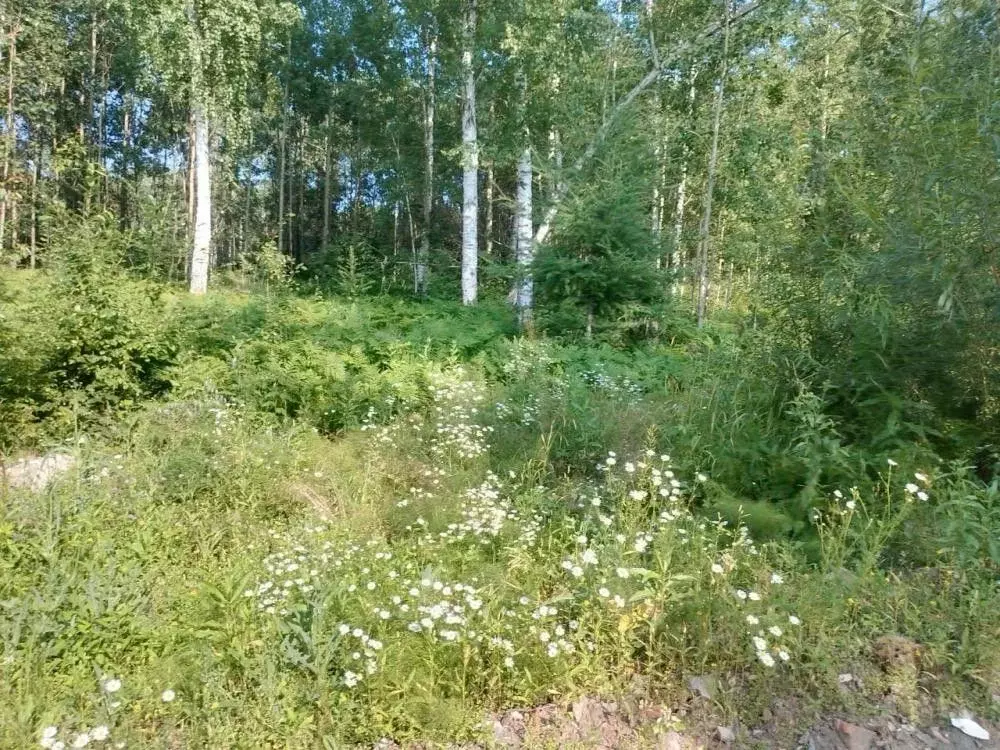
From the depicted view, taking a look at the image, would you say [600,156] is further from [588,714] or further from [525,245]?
[588,714]

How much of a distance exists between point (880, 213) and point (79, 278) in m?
7.04

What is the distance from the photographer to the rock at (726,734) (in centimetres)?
255

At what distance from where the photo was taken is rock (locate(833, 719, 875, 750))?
2.50 metres

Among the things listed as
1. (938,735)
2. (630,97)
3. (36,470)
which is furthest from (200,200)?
(938,735)

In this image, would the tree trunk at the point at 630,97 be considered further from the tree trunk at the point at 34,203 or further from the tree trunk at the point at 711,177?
the tree trunk at the point at 34,203

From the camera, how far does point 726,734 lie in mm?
2570

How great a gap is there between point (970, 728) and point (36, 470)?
5969 millimetres

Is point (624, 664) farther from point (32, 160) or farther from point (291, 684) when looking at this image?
point (32, 160)

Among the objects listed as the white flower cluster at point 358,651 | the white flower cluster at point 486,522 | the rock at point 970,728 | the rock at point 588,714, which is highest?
the white flower cluster at point 486,522

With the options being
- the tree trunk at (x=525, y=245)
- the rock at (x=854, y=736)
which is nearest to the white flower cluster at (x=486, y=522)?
the rock at (x=854, y=736)

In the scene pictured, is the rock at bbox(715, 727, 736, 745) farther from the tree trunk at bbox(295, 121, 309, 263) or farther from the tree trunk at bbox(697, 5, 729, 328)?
the tree trunk at bbox(295, 121, 309, 263)

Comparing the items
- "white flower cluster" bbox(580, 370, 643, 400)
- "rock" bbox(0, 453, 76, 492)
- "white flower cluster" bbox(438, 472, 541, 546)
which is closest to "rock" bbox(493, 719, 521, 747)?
"white flower cluster" bbox(438, 472, 541, 546)

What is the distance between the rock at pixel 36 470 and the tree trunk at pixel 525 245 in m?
6.14

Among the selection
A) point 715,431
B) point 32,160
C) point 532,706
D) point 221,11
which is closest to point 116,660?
point 532,706
